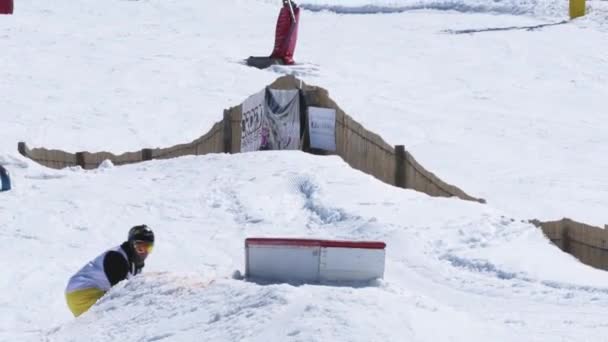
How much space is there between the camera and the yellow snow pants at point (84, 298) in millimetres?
9523

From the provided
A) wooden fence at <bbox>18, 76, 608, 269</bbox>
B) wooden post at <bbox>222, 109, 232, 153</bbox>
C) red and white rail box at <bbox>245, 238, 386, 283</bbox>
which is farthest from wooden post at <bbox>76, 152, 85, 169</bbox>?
red and white rail box at <bbox>245, 238, 386, 283</bbox>

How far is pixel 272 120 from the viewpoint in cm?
2000

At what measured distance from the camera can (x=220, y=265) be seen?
12.6 m

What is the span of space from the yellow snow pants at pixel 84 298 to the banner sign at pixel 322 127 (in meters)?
9.68

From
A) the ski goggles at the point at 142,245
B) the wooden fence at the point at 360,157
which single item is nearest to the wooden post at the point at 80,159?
the wooden fence at the point at 360,157

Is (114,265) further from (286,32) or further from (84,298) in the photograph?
(286,32)

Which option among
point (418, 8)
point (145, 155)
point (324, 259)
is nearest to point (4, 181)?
point (145, 155)

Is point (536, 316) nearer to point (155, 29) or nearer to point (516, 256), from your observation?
point (516, 256)

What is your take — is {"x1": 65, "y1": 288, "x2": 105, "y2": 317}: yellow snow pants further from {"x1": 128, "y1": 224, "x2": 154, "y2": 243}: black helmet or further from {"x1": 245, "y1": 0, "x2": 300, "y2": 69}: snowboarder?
{"x1": 245, "y1": 0, "x2": 300, "y2": 69}: snowboarder

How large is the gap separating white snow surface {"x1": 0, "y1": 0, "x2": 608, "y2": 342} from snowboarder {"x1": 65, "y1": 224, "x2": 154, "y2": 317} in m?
0.31

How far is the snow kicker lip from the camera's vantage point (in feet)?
148

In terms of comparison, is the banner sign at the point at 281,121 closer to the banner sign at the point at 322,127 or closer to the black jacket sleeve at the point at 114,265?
the banner sign at the point at 322,127

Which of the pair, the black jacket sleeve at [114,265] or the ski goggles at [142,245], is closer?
the ski goggles at [142,245]

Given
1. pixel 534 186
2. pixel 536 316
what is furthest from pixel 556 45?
pixel 536 316
